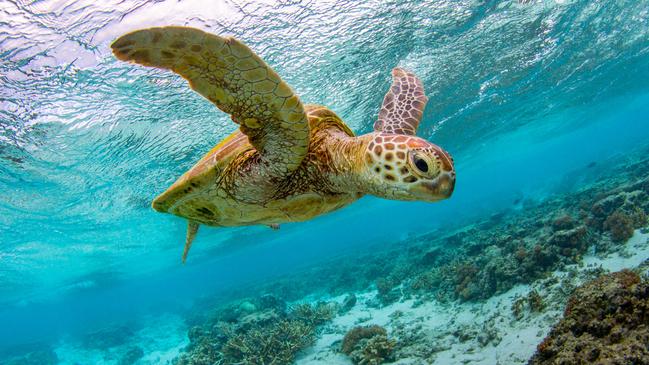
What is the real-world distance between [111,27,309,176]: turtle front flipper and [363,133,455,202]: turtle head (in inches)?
24.4

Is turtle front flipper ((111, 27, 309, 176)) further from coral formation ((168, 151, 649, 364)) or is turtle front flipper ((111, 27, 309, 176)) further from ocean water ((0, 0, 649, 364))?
ocean water ((0, 0, 649, 364))

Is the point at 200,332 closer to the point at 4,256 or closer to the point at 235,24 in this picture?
the point at 235,24

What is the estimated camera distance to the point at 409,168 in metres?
1.97

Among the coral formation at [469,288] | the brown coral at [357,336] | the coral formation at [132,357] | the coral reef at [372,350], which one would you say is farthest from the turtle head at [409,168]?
the coral formation at [132,357]

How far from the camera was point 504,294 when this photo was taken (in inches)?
254

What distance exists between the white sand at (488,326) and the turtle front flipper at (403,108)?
10.4 feet

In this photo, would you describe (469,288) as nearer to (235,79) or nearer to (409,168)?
(409,168)

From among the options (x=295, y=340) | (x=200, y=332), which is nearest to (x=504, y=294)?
(x=295, y=340)

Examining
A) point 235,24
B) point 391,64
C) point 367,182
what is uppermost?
point 235,24

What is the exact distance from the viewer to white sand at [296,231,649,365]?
4.57 meters

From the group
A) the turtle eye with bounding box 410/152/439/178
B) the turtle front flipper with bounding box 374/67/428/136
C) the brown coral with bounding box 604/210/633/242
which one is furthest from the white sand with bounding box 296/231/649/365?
the turtle eye with bounding box 410/152/439/178

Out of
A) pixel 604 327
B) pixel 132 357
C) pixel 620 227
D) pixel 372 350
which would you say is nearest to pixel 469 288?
pixel 372 350

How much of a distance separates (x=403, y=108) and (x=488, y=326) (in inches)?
157

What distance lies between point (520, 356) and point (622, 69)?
26.7 m
